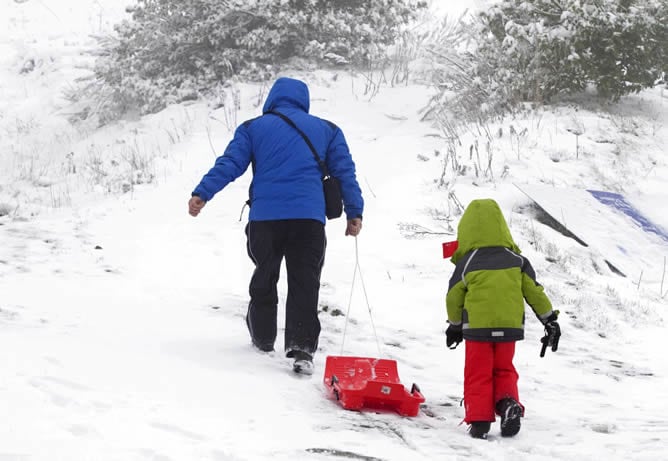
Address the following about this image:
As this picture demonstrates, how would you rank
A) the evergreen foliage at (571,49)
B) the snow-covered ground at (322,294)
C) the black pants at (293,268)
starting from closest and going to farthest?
the snow-covered ground at (322,294) → the black pants at (293,268) → the evergreen foliage at (571,49)

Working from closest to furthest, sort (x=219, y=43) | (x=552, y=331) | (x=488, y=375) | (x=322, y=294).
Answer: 1. (x=488, y=375)
2. (x=552, y=331)
3. (x=322, y=294)
4. (x=219, y=43)

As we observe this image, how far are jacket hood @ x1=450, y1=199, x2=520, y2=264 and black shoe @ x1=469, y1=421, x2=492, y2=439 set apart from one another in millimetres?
870

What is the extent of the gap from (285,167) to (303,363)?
109cm

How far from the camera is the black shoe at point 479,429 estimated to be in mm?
3562

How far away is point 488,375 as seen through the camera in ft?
12.2

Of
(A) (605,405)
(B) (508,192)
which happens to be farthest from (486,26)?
(A) (605,405)

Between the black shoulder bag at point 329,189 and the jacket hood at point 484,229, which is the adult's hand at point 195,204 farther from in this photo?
the jacket hood at point 484,229

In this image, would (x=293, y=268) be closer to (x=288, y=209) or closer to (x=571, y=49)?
(x=288, y=209)

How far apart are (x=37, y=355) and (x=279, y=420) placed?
3.77ft

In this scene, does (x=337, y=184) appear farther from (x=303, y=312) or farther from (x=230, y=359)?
(x=230, y=359)

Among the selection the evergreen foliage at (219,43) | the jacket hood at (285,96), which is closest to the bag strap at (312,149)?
the jacket hood at (285,96)

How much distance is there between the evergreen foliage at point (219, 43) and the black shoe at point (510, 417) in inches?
402

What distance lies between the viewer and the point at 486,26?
11969 mm

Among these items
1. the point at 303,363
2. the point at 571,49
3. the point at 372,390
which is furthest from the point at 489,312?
the point at 571,49
